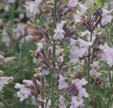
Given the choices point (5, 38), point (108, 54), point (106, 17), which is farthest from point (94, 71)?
point (5, 38)

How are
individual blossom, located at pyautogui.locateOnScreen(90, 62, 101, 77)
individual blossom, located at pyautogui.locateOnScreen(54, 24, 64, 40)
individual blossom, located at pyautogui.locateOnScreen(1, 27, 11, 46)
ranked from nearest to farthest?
individual blossom, located at pyautogui.locateOnScreen(54, 24, 64, 40), individual blossom, located at pyautogui.locateOnScreen(90, 62, 101, 77), individual blossom, located at pyautogui.locateOnScreen(1, 27, 11, 46)

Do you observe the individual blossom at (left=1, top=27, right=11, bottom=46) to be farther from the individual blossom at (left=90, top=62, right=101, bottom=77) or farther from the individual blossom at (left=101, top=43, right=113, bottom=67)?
the individual blossom at (left=101, top=43, right=113, bottom=67)

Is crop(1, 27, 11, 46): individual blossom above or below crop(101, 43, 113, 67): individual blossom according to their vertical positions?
below

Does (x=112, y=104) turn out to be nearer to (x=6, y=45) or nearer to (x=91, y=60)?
(x=91, y=60)

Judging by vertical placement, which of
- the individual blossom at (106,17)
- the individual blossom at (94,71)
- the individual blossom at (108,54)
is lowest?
the individual blossom at (94,71)

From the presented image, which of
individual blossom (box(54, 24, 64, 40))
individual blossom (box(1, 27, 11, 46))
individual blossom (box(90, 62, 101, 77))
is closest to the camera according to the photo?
individual blossom (box(54, 24, 64, 40))

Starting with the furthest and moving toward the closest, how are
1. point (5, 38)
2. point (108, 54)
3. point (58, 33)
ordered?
point (5, 38) < point (108, 54) < point (58, 33)

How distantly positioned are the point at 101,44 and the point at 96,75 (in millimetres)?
242

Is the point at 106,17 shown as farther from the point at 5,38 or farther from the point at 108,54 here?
the point at 5,38

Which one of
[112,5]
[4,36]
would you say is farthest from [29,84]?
[4,36]

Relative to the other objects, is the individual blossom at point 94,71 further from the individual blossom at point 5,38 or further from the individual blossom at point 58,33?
the individual blossom at point 5,38

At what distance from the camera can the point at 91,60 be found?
1.71 metres

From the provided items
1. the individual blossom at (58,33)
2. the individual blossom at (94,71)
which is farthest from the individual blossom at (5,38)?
the individual blossom at (58,33)

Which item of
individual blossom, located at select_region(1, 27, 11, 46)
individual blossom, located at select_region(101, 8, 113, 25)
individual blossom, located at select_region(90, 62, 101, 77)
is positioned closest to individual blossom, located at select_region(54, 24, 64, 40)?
individual blossom, located at select_region(101, 8, 113, 25)
